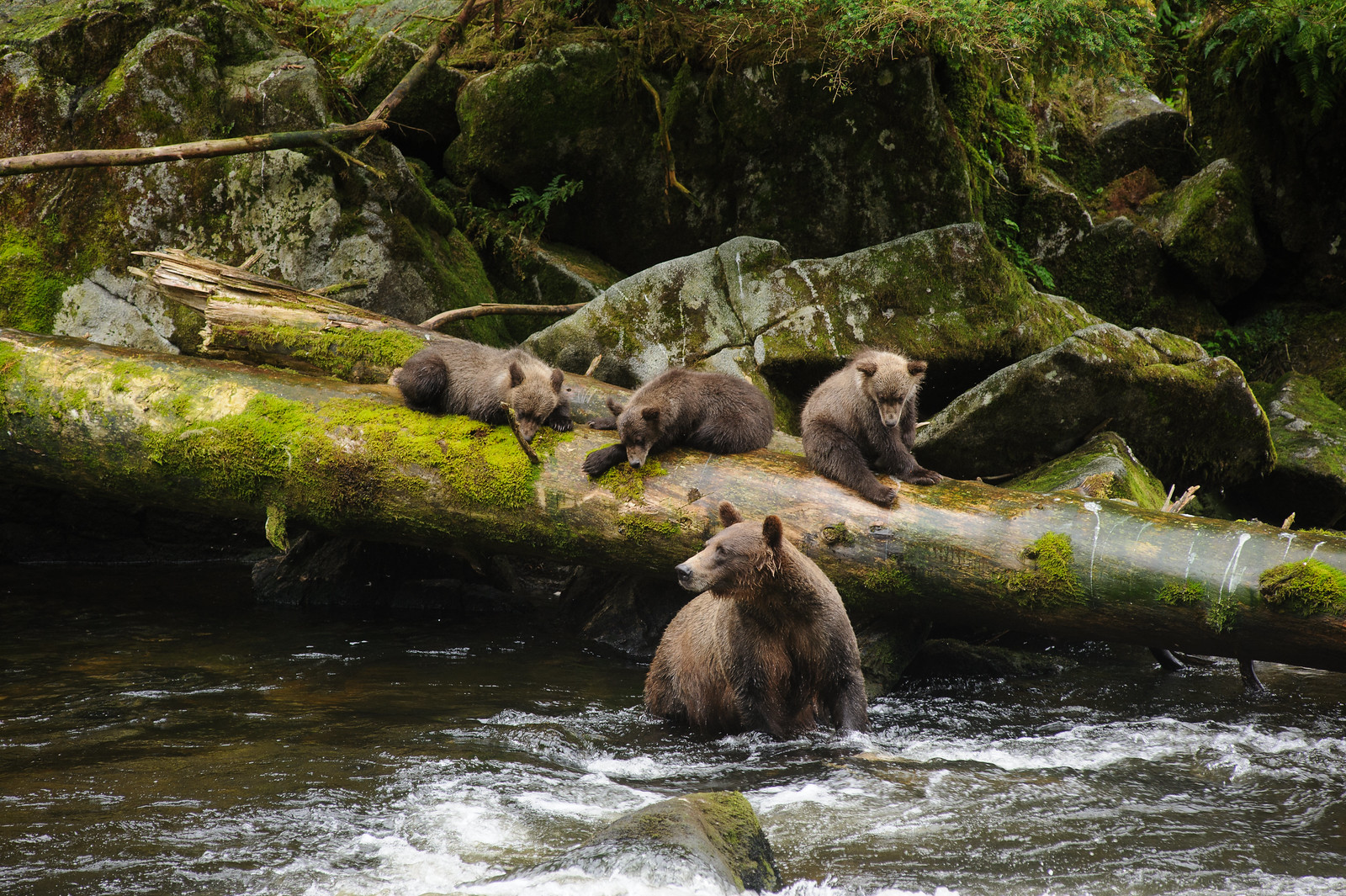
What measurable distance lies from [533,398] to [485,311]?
3.59 meters

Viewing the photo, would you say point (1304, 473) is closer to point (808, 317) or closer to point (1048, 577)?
point (808, 317)

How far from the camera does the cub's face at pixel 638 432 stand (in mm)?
6789

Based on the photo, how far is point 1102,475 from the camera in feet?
25.7

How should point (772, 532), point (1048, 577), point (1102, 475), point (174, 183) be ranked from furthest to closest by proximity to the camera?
point (174, 183) < point (1102, 475) < point (1048, 577) < point (772, 532)

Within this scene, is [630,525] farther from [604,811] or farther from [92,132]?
[92,132]

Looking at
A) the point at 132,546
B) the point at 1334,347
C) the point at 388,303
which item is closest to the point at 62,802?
the point at 132,546

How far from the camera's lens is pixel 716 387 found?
7602 mm

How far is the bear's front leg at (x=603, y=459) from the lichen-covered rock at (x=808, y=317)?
3.57 m

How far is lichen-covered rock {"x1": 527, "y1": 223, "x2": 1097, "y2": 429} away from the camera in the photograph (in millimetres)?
10555

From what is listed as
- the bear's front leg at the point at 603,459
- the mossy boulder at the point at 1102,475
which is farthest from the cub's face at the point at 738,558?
the mossy boulder at the point at 1102,475

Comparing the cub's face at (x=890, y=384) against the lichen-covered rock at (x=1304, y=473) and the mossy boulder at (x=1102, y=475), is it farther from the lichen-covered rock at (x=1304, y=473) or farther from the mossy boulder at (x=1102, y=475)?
the lichen-covered rock at (x=1304, y=473)

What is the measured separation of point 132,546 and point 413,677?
5.56 meters

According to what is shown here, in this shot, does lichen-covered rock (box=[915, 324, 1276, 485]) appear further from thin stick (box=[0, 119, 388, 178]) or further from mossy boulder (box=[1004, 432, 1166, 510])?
thin stick (box=[0, 119, 388, 178])

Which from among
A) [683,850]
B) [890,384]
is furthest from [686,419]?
[683,850]
